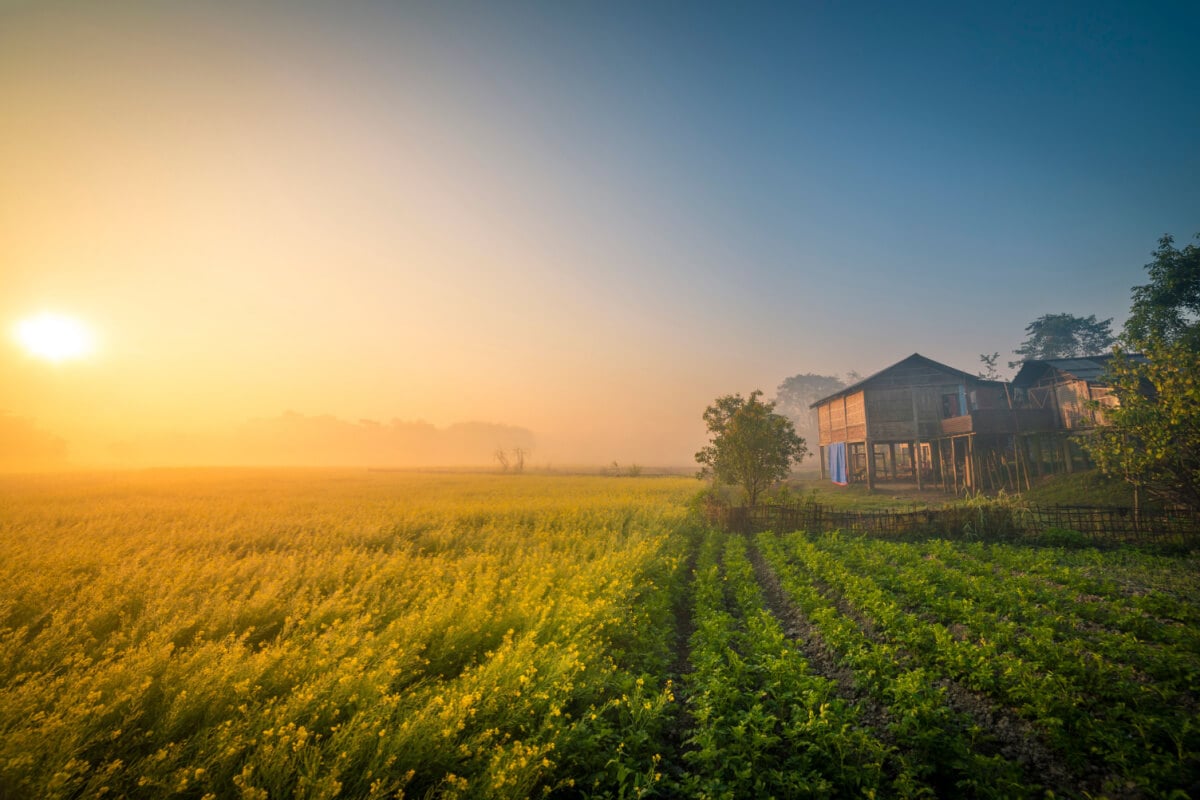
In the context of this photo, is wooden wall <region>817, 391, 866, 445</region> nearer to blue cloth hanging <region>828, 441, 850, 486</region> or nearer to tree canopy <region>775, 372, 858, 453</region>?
blue cloth hanging <region>828, 441, 850, 486</region>

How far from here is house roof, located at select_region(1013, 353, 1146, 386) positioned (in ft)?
78.9

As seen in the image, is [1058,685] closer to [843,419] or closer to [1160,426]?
[1160,426]

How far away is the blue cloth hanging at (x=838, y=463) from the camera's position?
109 ft

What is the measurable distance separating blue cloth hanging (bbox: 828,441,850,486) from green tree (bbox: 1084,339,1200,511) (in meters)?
19.9

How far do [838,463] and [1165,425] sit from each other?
2327 centimetres

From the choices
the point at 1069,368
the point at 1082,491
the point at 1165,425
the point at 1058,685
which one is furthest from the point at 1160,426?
the point at 1069,368

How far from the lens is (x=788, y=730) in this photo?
438 cm

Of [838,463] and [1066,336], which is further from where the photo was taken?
[1066,336]

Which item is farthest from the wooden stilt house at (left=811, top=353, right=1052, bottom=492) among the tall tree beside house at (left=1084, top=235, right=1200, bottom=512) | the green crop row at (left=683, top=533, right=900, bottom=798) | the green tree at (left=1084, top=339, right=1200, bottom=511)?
the green crop row at (left=683, top=533, right=900, bottom=798)

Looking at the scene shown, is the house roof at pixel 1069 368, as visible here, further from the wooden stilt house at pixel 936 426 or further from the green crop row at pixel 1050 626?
the green crop row at pixel 1050 626

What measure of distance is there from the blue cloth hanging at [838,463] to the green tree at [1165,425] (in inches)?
783

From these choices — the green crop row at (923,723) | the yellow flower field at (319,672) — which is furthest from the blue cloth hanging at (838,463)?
the green crop row at (923,723)

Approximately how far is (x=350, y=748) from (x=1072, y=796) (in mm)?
5881

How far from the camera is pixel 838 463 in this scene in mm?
34594
